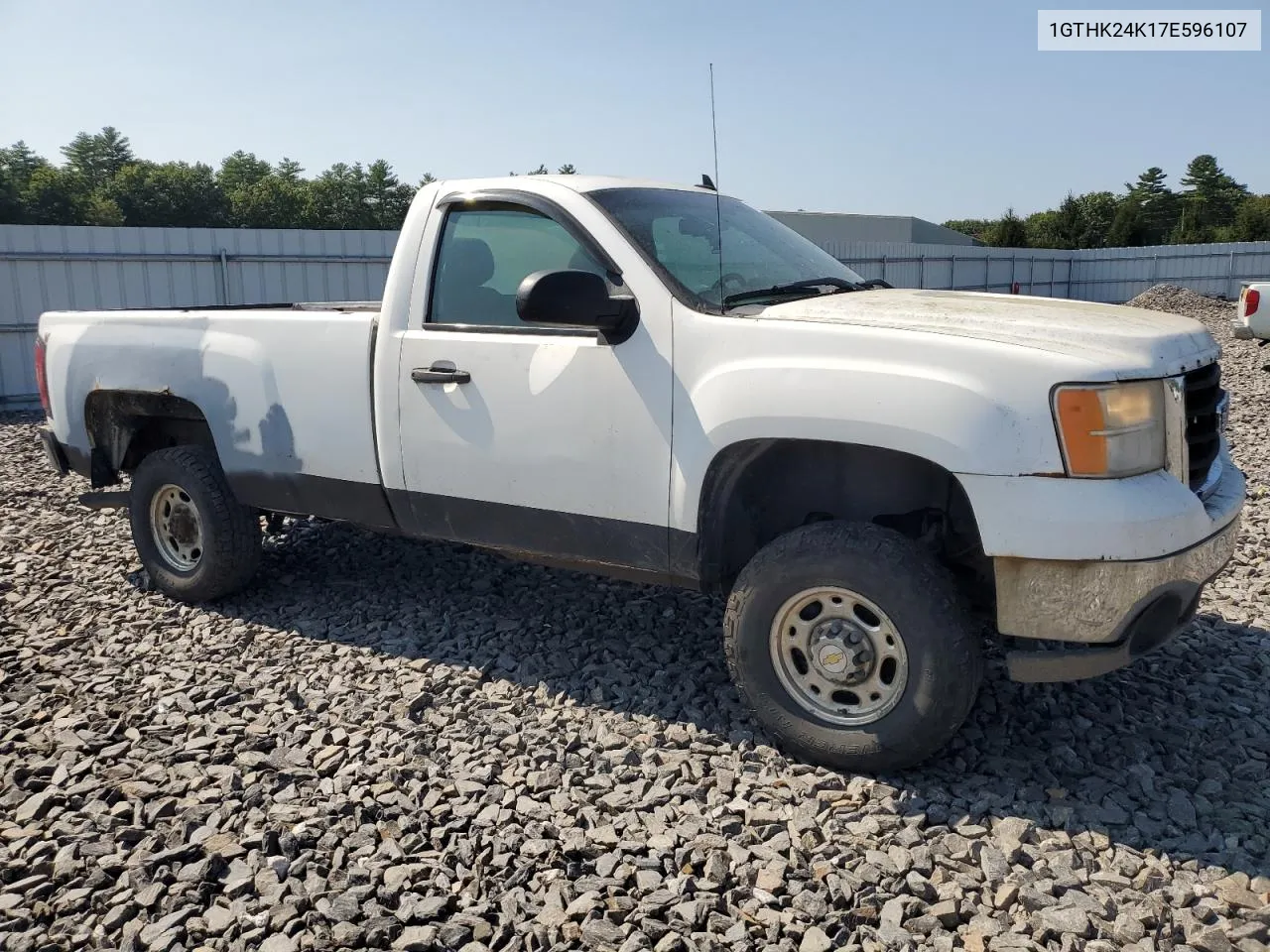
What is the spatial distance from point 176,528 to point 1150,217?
7322 centimetres

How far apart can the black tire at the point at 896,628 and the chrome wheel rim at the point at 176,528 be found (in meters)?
3.14

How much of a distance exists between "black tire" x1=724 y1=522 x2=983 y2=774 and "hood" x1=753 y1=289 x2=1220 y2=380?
0.71 m

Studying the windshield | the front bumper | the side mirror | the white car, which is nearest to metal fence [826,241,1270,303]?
the white car

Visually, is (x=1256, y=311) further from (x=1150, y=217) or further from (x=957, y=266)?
(x=1150, y=217)

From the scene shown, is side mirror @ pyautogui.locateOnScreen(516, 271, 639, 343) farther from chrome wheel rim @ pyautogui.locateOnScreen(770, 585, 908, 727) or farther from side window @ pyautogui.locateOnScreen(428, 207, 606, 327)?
chrome wheel rim @ pyautogui.locateOnScreen(770, 585, 908, 727)

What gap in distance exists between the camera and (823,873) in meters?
2.99

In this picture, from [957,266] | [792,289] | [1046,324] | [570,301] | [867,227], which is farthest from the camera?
[867,227]

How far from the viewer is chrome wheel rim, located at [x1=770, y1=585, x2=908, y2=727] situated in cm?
343

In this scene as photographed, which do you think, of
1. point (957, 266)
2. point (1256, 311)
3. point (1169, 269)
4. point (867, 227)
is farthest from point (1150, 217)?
point (1256, 311)

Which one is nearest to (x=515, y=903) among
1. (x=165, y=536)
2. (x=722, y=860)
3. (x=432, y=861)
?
(x=432, y=861)

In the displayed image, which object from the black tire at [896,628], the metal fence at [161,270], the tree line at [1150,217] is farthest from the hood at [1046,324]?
the tree line at [1150,217]

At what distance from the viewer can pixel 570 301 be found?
11.9 feet

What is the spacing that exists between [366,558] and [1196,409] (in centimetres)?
449

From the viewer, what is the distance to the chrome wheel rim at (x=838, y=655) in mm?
3434
